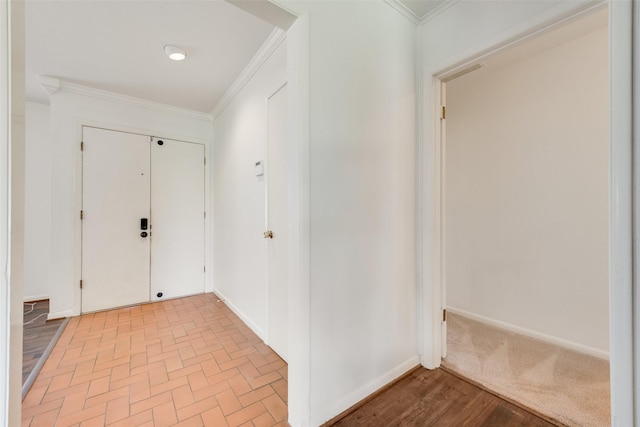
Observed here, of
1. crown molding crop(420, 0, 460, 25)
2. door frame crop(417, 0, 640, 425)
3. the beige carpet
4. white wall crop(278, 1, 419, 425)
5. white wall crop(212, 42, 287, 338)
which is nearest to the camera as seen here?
door frame crop(417, 0, 640, 425)

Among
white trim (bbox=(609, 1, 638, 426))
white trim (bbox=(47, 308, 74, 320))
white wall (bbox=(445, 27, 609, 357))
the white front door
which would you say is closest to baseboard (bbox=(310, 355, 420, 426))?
the white front door

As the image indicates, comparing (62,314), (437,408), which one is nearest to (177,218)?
(62,314)

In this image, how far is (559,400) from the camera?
62.7 inches

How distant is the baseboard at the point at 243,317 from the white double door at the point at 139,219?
538 millimetres

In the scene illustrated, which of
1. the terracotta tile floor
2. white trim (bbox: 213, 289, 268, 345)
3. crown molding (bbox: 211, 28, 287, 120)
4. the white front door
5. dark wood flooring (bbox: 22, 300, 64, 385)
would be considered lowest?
the terracotta tile floor

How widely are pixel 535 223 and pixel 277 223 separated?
238 cm

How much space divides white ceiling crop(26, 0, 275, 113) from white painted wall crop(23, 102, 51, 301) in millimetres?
556

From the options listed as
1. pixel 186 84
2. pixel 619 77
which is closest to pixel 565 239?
pixel 619 77

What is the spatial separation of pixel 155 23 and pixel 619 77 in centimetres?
282

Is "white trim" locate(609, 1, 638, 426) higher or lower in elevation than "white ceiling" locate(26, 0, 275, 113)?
lower

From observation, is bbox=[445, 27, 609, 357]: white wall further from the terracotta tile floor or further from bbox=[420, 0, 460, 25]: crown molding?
the terracotta tile floor

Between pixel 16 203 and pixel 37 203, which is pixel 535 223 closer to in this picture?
pixel 16 203

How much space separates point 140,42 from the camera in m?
2.14

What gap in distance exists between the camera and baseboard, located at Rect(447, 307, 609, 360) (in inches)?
81.7
